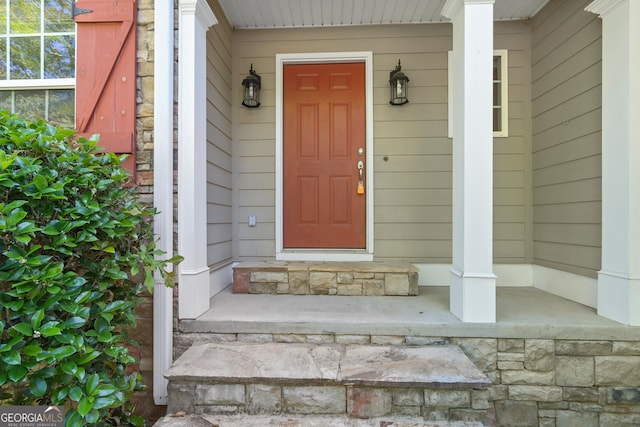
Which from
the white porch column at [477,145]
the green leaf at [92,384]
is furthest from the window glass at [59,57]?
the white porch column at [477,145]

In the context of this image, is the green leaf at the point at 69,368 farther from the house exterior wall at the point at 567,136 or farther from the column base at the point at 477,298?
the house exterior wall at the point at 567,136

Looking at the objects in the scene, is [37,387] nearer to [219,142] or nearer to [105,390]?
[105,390]

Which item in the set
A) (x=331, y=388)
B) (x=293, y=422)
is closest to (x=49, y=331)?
(x=293, y=422)

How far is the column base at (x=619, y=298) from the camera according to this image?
6.22 ft

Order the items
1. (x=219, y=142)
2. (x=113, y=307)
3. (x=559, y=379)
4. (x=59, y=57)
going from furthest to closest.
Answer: (x=219, y=142)
(x=59, y=57)
(x=559, y=379)
(x=113, y=307)

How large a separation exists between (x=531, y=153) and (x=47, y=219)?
3.64 meters

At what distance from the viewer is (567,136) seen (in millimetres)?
2572

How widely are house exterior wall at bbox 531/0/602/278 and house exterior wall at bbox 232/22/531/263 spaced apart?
0.14 metres

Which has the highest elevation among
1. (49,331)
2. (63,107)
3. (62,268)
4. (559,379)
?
(63,107)

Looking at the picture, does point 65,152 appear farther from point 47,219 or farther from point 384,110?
point 384,110

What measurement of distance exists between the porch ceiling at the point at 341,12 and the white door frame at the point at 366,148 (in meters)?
0.28

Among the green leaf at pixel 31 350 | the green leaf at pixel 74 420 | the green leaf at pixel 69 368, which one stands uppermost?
the green leaf at pixel 31 350

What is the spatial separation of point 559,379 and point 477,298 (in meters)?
0.64

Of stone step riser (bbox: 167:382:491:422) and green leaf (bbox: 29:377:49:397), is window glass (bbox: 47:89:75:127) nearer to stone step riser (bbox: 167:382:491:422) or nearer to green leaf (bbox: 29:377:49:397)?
green leaf (bbox: 29:377:49:397)
